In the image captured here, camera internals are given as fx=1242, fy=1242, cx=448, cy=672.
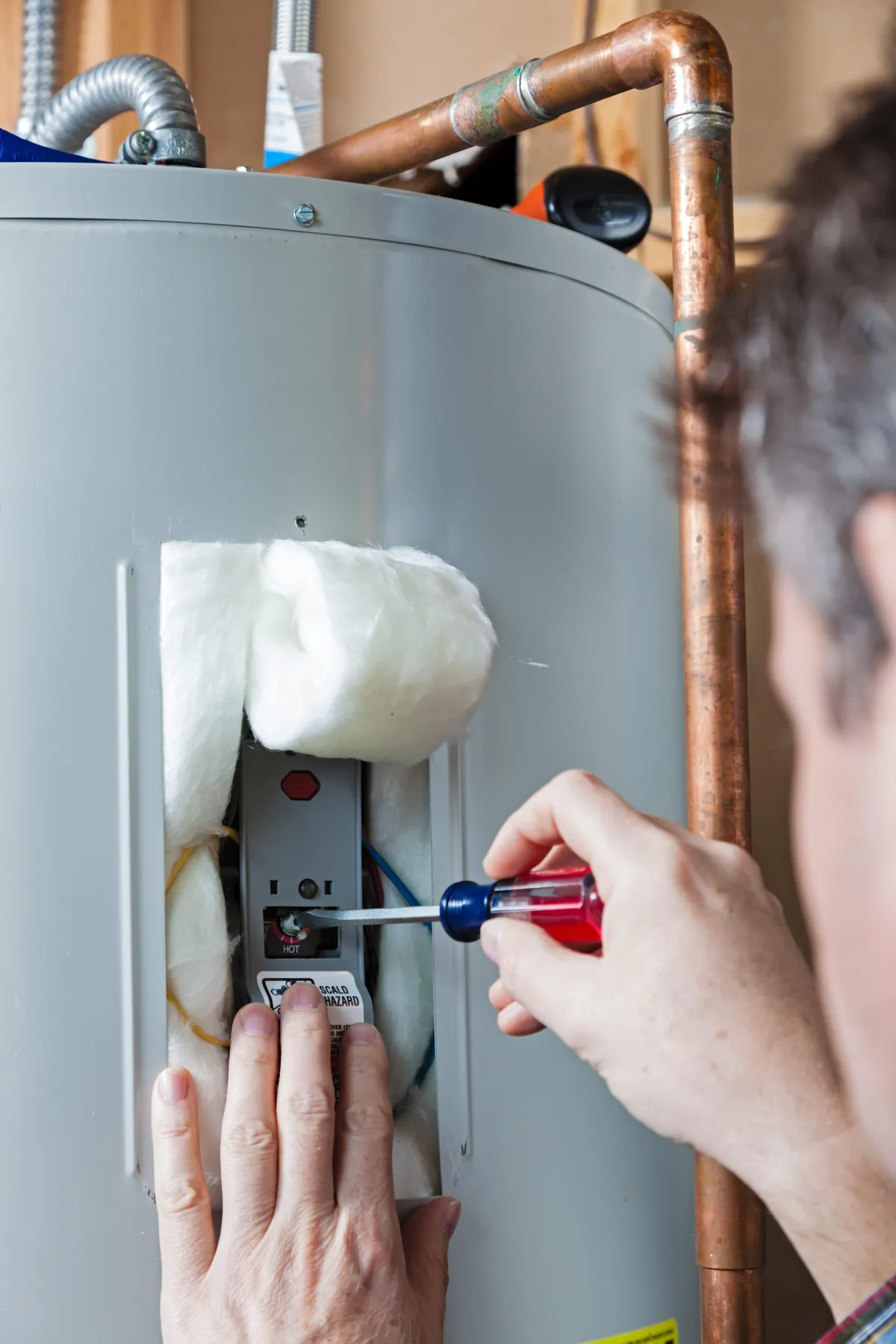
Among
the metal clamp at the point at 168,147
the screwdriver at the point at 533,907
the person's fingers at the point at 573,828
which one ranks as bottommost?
the screwdriver at the point at 533,907

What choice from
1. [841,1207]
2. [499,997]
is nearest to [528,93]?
[499,997]

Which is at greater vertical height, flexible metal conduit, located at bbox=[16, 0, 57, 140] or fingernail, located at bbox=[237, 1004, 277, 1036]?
flexible metal conduit, located at bbox=[16, 0, 57, 140]

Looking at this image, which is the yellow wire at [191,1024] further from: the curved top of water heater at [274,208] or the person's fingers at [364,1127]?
the curved top of water heater at [274,208]

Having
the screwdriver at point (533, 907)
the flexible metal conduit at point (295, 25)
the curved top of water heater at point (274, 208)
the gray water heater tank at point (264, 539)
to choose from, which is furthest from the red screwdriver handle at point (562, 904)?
the flexible metal conduit at point (295, 25)

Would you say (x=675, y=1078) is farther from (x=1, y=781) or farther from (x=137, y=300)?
(x=137, y=300)

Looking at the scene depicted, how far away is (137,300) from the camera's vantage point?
690mm

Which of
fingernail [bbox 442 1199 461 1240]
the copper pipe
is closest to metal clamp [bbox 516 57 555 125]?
the copper pipe

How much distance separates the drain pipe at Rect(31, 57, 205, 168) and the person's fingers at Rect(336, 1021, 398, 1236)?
56cm

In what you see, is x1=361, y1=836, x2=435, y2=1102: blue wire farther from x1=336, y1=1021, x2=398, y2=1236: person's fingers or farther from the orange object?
the orange object

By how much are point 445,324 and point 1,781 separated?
0.37 metres

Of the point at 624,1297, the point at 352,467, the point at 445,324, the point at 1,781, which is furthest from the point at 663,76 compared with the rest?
the point at 624,1297

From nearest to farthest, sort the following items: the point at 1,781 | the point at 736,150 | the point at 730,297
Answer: the point at 730,297 → the point at 1,781 → the point at 736,150

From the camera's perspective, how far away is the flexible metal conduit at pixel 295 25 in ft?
3.93

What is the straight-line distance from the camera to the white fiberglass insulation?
2.19 feet
